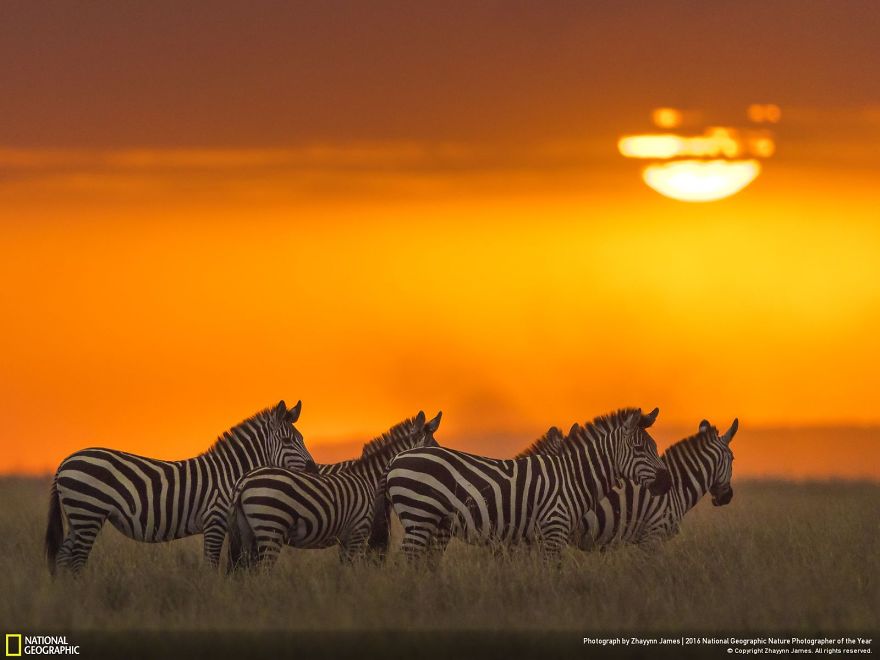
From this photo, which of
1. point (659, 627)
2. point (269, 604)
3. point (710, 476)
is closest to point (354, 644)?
point (269, 604)

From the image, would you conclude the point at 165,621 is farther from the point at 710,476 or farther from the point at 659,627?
the point at 710,476

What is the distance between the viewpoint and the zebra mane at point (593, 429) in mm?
17344

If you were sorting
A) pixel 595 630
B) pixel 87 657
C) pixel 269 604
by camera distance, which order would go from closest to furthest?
pixel 87 657 → pixel 595 630 → pixel 269 604

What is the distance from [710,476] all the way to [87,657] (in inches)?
362

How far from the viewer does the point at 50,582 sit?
1572 cm

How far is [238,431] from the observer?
17938mm

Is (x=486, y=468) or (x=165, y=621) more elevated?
(x=486, y=468)

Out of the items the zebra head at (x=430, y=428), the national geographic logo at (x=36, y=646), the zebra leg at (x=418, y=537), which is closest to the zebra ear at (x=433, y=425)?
the zebra head at (x=430, y=428)

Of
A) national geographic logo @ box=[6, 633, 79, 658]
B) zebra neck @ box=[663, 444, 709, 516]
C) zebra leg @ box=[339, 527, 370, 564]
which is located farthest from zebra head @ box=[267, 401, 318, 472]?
national geographic logo @ box=[6, 633, 79, 658]

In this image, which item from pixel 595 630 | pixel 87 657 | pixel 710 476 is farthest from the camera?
pixel 710 476

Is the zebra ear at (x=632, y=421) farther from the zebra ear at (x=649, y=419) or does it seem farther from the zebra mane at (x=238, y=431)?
the zebra mane at (x=238, y=431)

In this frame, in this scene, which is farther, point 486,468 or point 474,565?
point 486,468

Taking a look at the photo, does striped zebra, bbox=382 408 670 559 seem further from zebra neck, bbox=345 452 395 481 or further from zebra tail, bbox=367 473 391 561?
zebra neck, bbox=345 452 395 481

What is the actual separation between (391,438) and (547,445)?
6.65ft
